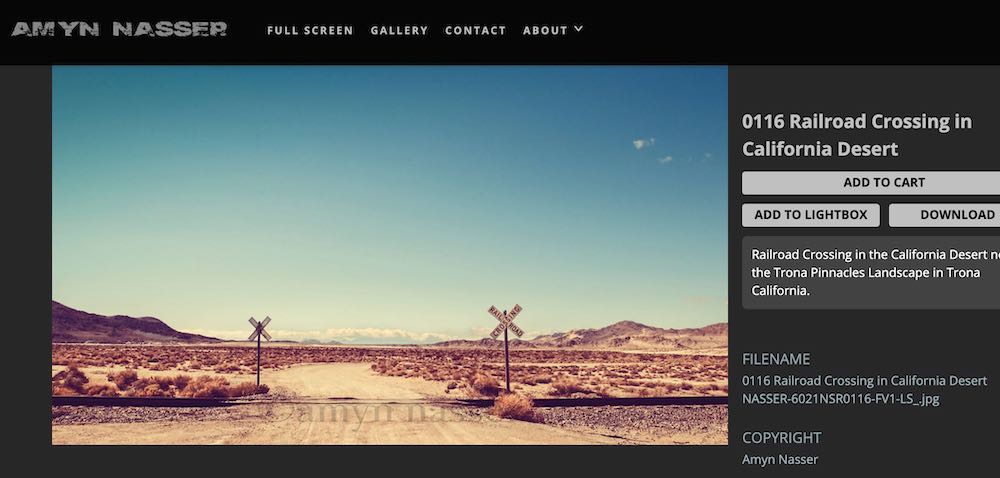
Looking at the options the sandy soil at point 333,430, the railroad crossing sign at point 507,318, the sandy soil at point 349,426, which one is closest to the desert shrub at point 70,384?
the sandy soil at point 349,426

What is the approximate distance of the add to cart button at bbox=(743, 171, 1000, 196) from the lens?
685 centimetres

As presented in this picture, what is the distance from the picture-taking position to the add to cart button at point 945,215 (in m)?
6.79

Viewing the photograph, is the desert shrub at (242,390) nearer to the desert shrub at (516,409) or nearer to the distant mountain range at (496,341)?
the desert shrub at (516,409)

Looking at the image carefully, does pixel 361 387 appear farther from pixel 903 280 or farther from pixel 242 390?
pixel 903 280

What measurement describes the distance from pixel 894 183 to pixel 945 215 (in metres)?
0.69

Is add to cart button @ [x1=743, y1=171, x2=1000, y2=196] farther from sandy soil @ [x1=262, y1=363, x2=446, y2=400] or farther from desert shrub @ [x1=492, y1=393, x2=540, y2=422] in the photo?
sandy soil @ [x1=262, y1=363, x2=446, y2=400]

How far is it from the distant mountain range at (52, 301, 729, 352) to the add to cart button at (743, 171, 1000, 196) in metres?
128
